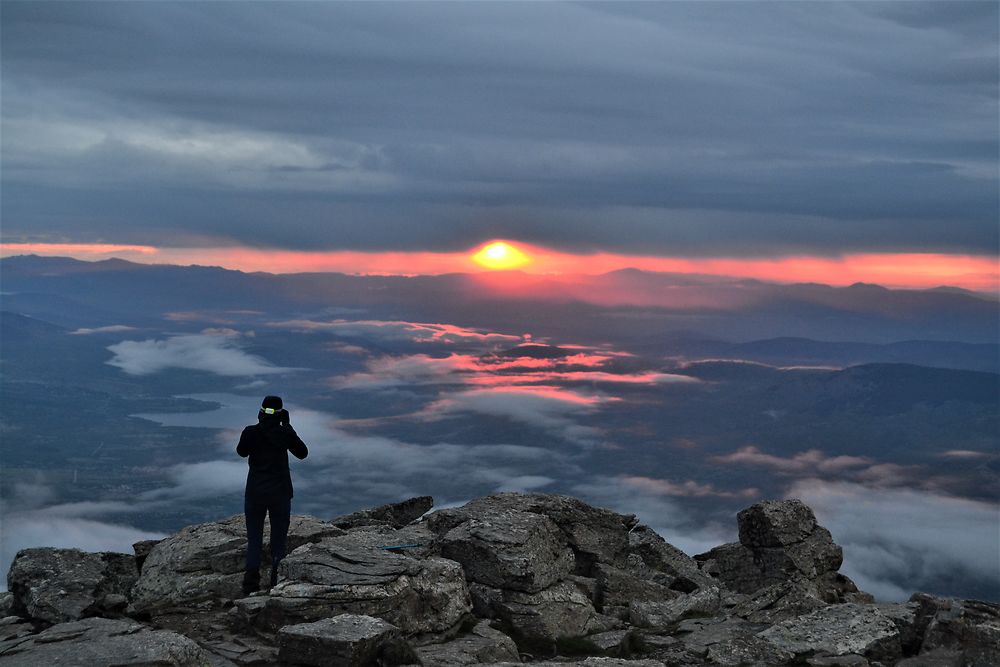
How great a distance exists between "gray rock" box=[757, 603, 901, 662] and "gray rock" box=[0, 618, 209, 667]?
13185mm

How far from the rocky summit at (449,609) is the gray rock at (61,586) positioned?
44mm

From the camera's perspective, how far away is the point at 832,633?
2242cm

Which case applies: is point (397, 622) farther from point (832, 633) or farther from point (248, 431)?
point (832, 633)

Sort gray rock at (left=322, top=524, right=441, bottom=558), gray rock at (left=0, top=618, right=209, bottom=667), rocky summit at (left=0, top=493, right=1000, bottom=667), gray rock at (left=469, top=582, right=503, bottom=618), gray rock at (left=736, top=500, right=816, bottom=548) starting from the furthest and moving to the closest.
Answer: gray rock at (left=736, top=500, right=816, bottom=548) < gray rock at (left=322, top=524, right=441, bottom=558) < gray rock at (left=469, top=582, right=503, bottom=618) < rocky summit at (left=0, top=493, right=1000, bottom=667) < gray rock at (left=0, top=618, right=209, bottom=667)

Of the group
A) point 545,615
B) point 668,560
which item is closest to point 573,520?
point 668,560

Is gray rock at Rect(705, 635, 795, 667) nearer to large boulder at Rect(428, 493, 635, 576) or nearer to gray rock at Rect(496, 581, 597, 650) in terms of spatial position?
gray rock at Rect(496, 581, 597, 650)

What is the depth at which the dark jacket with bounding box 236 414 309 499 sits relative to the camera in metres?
22.1

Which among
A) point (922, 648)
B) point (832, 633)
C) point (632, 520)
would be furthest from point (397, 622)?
point (632, 520)

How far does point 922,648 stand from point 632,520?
12.1 meters

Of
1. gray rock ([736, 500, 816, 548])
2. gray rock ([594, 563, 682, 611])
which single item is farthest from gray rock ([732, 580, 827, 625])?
gray rock ([736, 500, 816, 548])

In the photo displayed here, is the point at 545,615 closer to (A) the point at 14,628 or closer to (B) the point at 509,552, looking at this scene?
(B) the point at 509,552

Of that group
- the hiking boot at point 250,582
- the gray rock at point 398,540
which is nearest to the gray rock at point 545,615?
the gray rock at point 398,540

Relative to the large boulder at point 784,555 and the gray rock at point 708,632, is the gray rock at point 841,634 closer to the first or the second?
the gray rock at point 708,632

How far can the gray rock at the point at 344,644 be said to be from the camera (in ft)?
55.6
